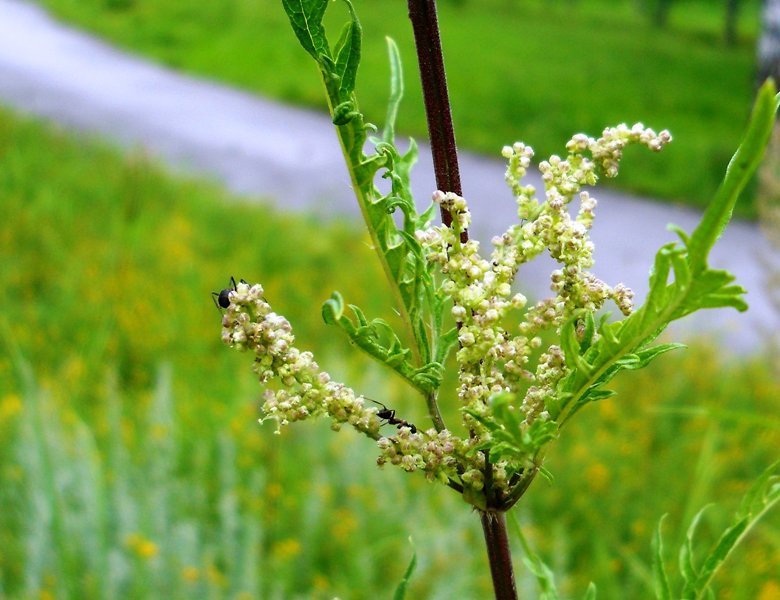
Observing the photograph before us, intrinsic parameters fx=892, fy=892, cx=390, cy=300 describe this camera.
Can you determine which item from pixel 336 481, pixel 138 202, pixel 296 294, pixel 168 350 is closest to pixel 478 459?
pixel 336 481

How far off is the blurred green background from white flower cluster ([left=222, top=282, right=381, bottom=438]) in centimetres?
61

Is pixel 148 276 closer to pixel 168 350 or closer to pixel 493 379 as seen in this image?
pixel 168 350

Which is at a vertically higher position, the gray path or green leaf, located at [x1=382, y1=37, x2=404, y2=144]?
the gray path

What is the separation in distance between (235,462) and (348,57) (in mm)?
2791

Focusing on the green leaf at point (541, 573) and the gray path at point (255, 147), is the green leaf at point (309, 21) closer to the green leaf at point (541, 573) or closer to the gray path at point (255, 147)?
the green leaf at point (541, 573)

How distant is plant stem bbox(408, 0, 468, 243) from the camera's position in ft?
2.03

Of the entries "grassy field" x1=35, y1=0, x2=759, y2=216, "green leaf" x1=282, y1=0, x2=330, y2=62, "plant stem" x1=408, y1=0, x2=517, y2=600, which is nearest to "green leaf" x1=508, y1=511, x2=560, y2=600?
"plant stem" x1=408, y1=0, x2=517, y2=600

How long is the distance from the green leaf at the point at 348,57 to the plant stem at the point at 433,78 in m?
0.04

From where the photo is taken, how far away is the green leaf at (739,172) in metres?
0.46

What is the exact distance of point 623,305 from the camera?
0.66 m

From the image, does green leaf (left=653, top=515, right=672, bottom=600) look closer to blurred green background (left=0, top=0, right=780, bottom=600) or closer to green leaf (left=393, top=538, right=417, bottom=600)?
green leaf (left=393, top=538, right=417, bottom=600)

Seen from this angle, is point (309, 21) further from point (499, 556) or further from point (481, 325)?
point (499, 556)

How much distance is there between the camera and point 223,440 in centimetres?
322

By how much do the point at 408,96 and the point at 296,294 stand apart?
7.84m
